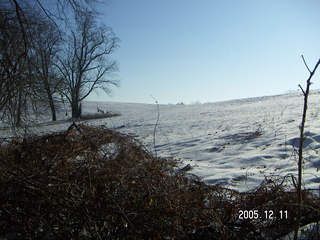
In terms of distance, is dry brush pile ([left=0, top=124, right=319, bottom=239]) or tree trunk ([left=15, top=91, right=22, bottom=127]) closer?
dry brush pile ([left=0, top=124, right=319, bottom=239])

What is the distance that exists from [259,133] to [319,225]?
15.7ft

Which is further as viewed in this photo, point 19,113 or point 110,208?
point 19,113

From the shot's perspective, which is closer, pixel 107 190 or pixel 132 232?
pixel 132 232

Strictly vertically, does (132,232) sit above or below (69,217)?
below

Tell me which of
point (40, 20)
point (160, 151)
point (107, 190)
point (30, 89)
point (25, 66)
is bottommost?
point (160, 151)

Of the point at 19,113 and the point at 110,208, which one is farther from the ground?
the point at 19,113

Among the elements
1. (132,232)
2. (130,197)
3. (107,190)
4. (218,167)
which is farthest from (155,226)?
(218,167)

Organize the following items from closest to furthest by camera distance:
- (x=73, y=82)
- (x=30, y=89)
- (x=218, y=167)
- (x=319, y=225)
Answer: (x=319, y=225)
(x=218, y=167)
(x=30, y=89)
(x=73, y=82)

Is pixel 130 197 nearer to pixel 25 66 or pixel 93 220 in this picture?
pixel 93 220

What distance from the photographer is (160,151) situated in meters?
5.85

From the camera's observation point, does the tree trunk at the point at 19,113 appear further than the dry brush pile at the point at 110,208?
Yes

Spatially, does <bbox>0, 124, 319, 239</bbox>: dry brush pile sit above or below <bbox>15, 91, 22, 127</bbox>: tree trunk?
below

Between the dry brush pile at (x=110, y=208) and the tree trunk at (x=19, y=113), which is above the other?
the tree trunk at (x=19, y=113)

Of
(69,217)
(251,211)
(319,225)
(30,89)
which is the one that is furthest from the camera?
(30,89)
